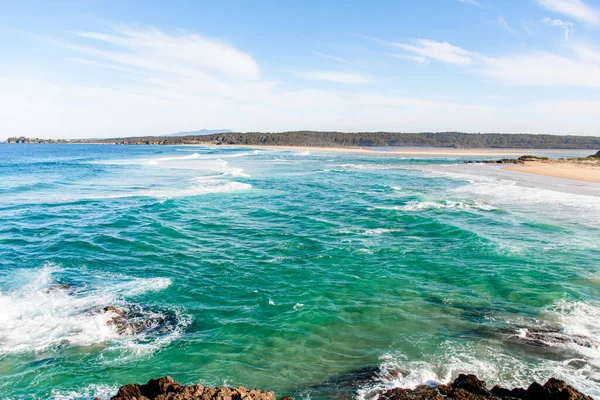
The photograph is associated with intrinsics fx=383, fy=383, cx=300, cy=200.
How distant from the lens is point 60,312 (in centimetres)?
1027

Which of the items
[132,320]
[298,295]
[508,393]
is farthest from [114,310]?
[508,393]

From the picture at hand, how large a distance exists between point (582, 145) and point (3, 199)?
165836 millimetres

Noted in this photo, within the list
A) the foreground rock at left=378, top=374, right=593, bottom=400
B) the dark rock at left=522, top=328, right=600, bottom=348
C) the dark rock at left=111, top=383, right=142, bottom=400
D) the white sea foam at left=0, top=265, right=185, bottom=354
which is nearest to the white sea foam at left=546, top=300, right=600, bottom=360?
the dark rock at left=522, top=328, right=600, bottom=348

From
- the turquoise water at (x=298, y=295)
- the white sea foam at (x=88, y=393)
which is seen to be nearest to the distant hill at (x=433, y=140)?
the turquoise water at (x=298, y=295)

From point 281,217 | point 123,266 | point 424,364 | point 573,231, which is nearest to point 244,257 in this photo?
point 123,266

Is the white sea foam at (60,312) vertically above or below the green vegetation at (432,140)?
below

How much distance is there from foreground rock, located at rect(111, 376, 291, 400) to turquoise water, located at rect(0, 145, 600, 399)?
55.3 inches

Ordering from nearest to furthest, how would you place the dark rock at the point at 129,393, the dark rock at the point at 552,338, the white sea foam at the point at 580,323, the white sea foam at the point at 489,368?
the dark rock at the point at 129,393 < the white sea foam at the point at 489,368 < the white sea foam at the point at 580,323 < the dark rock at the point at 552,338

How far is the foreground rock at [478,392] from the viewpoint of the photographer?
6.02 metres

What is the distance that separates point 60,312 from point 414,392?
9.15 metres

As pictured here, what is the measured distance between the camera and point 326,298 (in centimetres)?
1123

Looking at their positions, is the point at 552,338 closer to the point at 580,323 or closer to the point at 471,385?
the point at 580,323

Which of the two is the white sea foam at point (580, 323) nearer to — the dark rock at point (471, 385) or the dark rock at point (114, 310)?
the dark rock at point (471, 385)

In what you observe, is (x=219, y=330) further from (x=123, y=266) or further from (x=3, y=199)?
(x=3, y=199)
